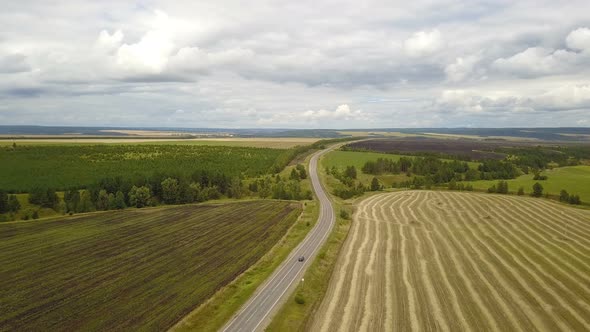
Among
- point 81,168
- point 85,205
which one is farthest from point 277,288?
point 81,168

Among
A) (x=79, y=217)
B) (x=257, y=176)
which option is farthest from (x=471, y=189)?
(x=79, y=217)

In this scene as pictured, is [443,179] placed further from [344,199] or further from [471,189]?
[344,199]

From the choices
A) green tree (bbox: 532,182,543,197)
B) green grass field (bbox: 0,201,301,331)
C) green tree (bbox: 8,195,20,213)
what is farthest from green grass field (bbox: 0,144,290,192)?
green tree (bbox: 532,182,543,197)

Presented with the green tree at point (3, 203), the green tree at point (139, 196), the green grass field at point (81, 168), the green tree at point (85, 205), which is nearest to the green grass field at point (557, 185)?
the green grass field at point (81, 168)

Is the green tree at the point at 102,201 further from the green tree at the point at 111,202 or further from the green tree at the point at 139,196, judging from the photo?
the green tree at the point at 139,196

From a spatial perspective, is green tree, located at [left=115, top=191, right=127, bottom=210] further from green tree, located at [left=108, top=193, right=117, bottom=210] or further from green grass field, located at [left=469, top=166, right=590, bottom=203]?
green grass field, located at [left=469, top=166, right=590, bottom=203]
